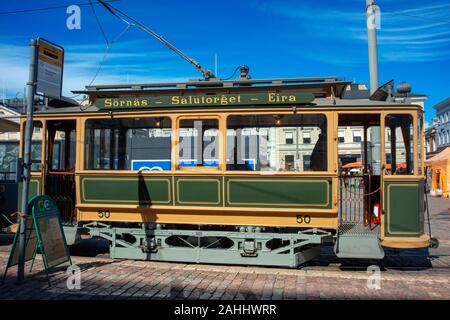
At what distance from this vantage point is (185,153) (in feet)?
23.2

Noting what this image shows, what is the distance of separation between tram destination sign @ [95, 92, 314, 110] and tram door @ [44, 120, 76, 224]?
1234 mm

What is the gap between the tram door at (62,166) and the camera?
769 centimetres

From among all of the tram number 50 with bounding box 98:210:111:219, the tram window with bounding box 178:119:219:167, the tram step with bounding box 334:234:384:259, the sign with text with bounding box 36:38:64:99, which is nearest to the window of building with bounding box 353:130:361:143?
the tram step with bounding box 334:234:384:259

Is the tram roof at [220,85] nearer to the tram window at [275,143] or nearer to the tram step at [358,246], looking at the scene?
the tram window at [275,143]

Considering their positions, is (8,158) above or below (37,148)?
below

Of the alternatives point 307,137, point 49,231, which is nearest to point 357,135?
point 307,137

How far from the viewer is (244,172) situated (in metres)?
6.62

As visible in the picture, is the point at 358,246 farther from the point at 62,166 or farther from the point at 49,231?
the point at 62,166

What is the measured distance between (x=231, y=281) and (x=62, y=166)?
4.32m

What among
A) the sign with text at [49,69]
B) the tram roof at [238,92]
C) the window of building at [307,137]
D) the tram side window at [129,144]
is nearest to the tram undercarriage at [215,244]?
the tram side window at [129,144]
